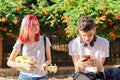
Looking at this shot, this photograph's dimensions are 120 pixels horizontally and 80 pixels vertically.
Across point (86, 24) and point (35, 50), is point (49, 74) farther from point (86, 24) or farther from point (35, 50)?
point (86, 24)

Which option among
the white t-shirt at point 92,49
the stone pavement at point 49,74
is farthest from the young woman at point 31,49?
the stone pavement at point 49,74

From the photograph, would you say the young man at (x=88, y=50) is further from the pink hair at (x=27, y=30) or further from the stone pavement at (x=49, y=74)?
the stone pavement at (x=49, y=74)

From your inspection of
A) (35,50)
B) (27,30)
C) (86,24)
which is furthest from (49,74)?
(86,24)

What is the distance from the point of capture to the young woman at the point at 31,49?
443 cm

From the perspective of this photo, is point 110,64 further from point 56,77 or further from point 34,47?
point 34,47

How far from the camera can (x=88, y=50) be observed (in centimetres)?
437

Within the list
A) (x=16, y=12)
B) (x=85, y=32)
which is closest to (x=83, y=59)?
(x=85, y=32)

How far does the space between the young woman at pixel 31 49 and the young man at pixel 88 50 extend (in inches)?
14.9

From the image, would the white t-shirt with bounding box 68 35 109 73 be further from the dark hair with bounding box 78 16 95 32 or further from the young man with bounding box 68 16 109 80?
the dark hair with bounding box 78 16 95 32

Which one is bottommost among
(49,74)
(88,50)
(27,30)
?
(49,74)

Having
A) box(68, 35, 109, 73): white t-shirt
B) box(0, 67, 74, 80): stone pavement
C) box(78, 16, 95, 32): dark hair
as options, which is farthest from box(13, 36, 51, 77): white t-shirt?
box(0, 67, 74, 80): stone pavement

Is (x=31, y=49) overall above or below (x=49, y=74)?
above

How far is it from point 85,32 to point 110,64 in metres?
6.18

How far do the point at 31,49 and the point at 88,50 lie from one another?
70cm
